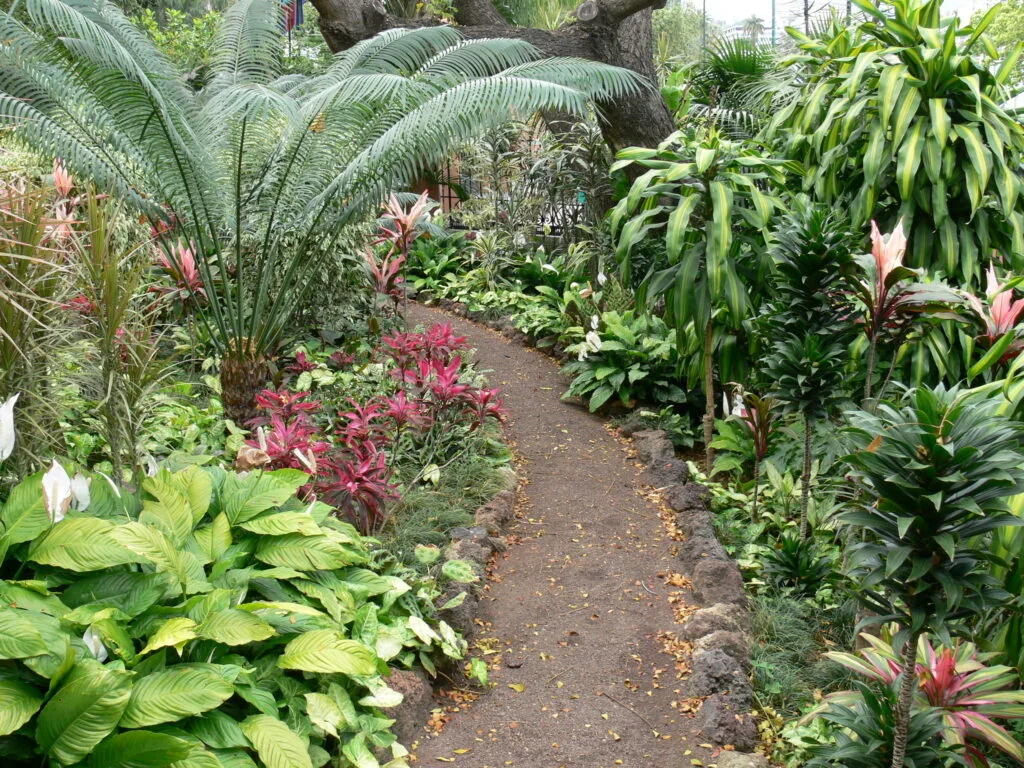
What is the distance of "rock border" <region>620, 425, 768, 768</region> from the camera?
3.17 meters

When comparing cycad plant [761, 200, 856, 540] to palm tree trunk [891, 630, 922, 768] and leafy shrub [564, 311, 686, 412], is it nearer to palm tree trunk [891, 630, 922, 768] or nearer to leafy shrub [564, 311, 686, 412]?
palm tree trunk [891, 630, 922, 768]

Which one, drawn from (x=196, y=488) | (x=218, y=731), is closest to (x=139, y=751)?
(x=218, y=731)

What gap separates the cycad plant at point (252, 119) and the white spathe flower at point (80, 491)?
2168 millimetres

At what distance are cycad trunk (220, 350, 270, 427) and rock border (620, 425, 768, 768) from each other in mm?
2385

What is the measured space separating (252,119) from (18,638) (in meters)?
3.37

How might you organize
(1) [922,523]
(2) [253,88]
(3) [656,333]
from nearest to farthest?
1. (1) [922,523]
2. (2) [253,88]
3. (3) [656,333]

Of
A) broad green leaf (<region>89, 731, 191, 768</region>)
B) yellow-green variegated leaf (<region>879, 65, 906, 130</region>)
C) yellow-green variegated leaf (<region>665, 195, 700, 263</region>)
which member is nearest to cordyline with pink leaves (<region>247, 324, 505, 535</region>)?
yellow-green variegated leaf (<region>665, 195, 700, 263</region>)

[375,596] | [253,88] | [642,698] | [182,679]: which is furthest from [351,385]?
[182,679]

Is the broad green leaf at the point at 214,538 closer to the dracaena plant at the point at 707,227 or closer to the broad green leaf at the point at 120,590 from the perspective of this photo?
the broad green leaf at the point at 120,590

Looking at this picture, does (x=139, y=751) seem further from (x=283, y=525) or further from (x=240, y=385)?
(x=240, y=385)

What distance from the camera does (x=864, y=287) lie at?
3588 mm

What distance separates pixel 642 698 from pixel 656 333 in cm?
366

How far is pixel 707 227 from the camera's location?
4684 millimetres

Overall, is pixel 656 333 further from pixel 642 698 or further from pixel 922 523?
pixel 922 523
